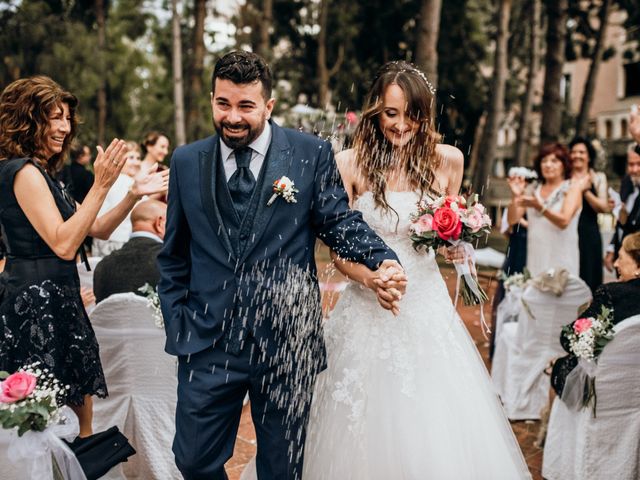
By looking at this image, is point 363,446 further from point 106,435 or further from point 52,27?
point 52,27

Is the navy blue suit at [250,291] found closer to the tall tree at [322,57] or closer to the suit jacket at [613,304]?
the suit jacket at [613,304]

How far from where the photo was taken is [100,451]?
3.27 m

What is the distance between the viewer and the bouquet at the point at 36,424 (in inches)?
116

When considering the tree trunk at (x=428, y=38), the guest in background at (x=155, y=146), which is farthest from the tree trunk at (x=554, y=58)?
the guest in background at (x=155, y=146)

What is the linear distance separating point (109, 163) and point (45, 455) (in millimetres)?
1259

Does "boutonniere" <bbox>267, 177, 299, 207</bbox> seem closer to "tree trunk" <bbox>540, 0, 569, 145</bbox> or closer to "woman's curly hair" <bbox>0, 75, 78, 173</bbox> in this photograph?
"woman's curly hair" <bbox>0, 75, 78, 173</bbox>

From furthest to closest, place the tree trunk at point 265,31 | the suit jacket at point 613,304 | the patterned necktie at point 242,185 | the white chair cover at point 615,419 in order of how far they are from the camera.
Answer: the tree trunk at point 265,31, the suit jacket at point 613,304, the white chair cover at point 615,419, the patterned necktie at point 242,185

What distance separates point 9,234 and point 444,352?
203 centimetres

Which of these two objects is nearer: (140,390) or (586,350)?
(586,350)

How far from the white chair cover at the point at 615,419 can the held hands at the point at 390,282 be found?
150 centimetres

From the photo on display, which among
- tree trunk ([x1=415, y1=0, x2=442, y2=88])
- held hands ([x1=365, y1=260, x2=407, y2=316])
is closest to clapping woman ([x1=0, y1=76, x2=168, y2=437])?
held hands ([x1=365, y1=260, x2=407, y2=316])

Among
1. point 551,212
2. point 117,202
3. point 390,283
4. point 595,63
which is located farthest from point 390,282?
point 595,63

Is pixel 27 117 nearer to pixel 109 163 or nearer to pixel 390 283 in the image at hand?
pixel 109 163

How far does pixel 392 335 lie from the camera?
3.35 metres
